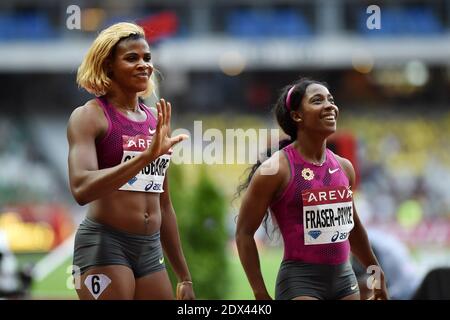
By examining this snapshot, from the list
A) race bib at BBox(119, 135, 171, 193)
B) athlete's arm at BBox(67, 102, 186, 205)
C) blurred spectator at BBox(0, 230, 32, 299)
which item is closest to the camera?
athlete's arm at BBox(67, 102, 186, 205)

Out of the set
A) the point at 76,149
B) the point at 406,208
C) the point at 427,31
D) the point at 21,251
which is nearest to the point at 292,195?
the point at 76,149

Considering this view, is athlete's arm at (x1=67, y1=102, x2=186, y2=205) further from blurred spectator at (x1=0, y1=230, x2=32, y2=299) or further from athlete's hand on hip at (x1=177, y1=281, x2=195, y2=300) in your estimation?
blurred spectator at (x1=0, y1=230, x2=32, y2=299)

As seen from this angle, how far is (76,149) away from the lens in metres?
4.25

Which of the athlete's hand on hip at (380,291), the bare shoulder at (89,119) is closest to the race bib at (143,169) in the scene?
the bare shoulder at (89,119)

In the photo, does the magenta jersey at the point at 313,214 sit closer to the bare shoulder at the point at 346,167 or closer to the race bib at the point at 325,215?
the race bib at the point at 325,215

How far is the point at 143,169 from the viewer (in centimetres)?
443

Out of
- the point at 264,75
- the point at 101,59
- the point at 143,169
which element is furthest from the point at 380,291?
the point at 264,75

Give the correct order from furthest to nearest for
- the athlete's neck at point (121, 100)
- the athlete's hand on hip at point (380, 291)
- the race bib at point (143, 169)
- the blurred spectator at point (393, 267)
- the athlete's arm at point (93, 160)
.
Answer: the blurred spectator at point (393, 267) → the athlete's hand on hip at point (380, 291) → the athlete's neck at point (121, 100) → the race bib at point (143, 169) → the athlete's arm at point (93, 160)

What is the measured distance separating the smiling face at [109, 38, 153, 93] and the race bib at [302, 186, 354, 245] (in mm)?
973

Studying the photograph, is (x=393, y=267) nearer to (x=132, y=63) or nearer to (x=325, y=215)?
(x=325, y=215)

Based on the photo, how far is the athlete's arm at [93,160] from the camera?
406 cm

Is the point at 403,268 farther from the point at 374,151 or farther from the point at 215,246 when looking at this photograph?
the point at 374,151

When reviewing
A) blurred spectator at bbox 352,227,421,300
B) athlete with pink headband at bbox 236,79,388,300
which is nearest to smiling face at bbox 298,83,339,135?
athlete with pink headband at bbox 236,79,388,300

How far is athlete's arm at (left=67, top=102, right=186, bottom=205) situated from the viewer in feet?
13.3
